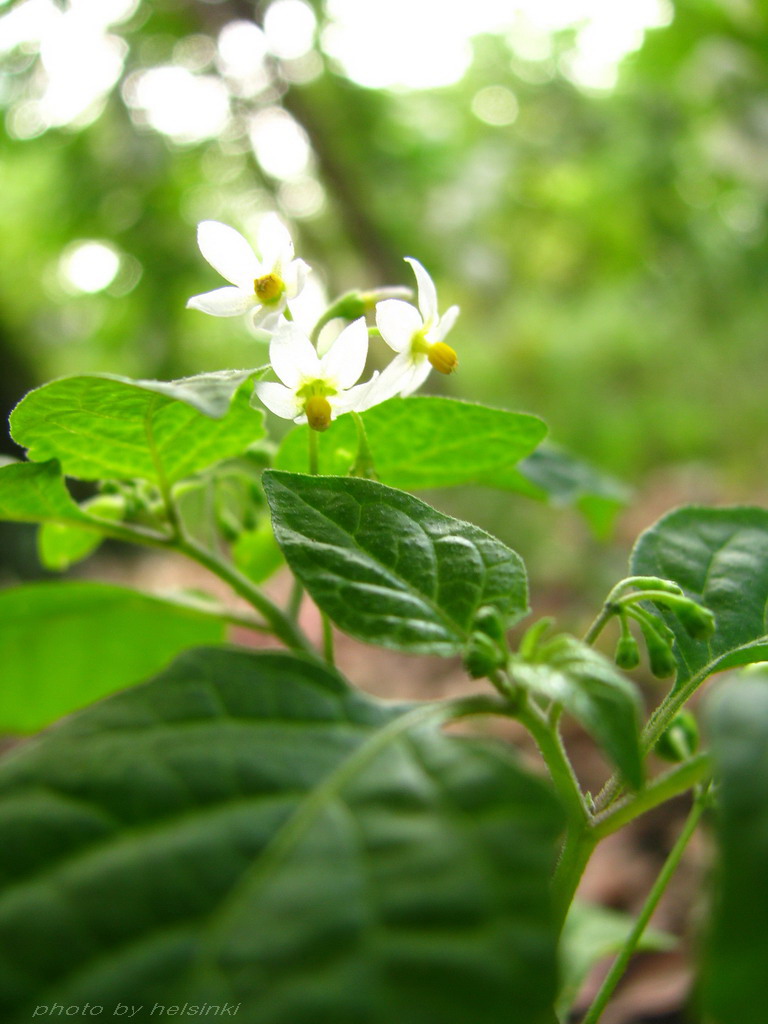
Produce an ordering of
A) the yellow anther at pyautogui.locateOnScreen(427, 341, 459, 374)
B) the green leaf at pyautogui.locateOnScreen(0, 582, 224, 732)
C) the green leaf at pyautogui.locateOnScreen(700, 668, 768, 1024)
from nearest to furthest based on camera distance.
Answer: the green leaf at pyautogui.locateOnScreen(700, 668, 768, 1024)
the yellow anther at pyautogui.locateOnScreen(427, 341, 459, 374)
the green leaf at pyautogui.locateOnScreen(0, 582, 224, 732)

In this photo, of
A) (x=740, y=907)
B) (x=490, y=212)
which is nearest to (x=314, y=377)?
(x=740, y=907)

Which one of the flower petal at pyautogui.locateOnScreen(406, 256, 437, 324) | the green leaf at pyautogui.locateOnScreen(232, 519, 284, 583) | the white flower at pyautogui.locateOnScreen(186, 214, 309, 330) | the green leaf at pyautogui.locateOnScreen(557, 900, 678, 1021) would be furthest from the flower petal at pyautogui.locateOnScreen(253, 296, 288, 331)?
the green leaf at pyautogui.locateOnScreen(557, 900, 678, 1021)

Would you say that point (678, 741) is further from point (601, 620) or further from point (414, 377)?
point (414, 377)

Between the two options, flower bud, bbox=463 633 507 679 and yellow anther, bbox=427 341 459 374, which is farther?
yellow anther, bbox=427 341 459 374

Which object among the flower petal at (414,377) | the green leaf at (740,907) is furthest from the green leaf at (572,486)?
the green leaf at (740,907)

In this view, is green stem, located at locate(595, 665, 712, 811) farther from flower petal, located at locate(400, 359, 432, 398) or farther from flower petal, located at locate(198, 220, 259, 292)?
flower petal, located at locate(198, 220, 259, 292)

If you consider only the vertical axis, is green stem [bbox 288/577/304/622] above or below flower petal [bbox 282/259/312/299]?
below

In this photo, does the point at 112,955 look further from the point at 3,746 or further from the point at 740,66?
the point at 740,66
